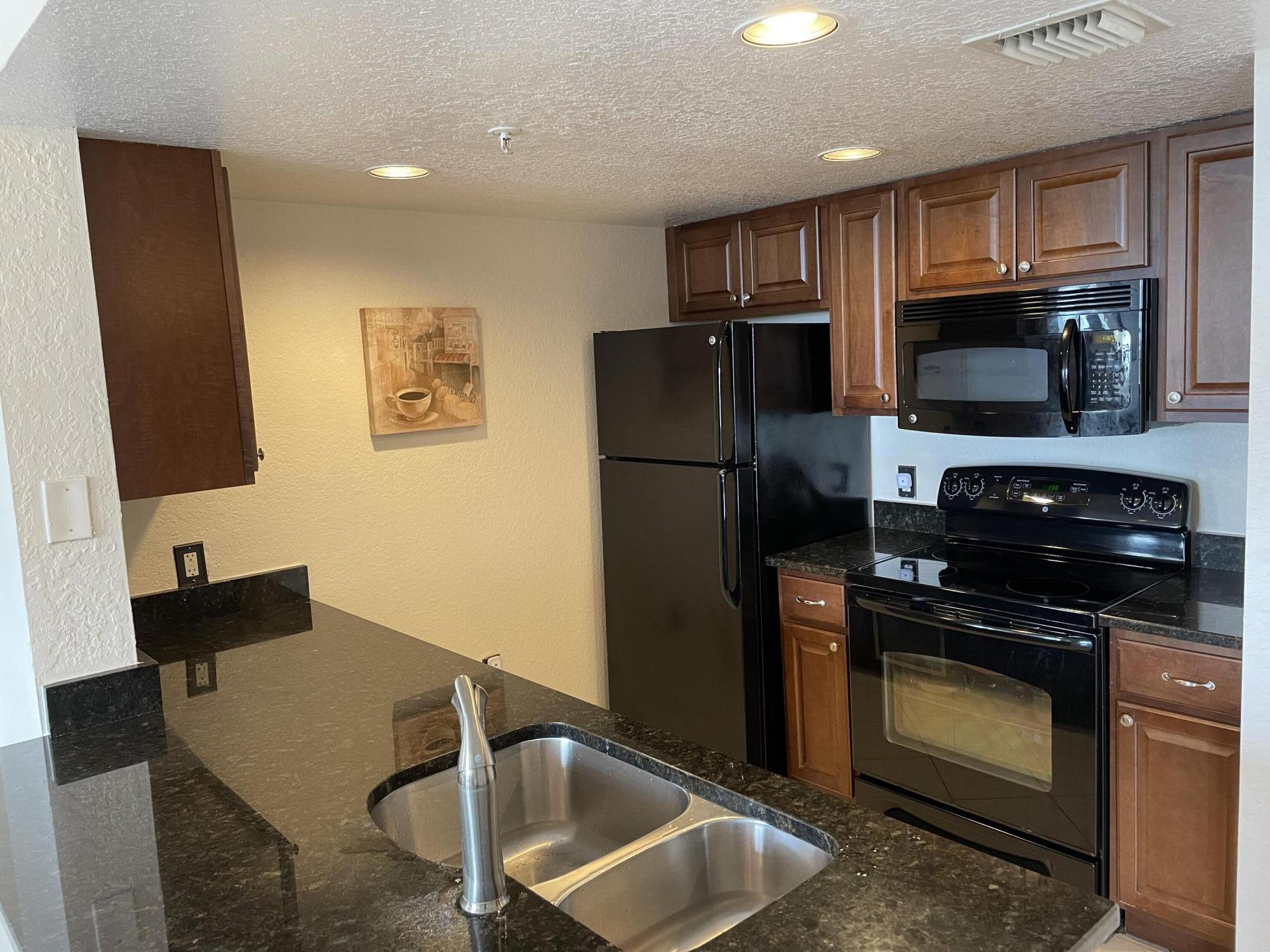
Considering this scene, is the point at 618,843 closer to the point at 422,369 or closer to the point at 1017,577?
the point at 1017,577

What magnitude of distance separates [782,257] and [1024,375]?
3.14ft

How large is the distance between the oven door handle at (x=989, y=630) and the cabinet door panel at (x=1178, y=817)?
0.61ft

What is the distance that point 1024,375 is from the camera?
2.75 meters

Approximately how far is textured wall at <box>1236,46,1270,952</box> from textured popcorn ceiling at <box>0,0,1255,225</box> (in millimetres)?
266

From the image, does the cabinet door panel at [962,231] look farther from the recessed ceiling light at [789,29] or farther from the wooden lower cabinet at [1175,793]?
the recessed ceiling light at [789,29]

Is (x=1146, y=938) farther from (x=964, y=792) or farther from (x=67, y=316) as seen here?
(x=67, y=316)

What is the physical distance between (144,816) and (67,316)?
3.12ft

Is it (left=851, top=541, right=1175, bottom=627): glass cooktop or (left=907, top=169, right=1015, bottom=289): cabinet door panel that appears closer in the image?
(left=851, top=541, right=1175, bottom=627): glass cooktop

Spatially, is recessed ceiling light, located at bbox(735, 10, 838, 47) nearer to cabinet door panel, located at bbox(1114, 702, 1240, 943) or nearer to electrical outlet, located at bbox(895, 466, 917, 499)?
cabinet door panel, located at bbox(1114, 702, 1240, 943)

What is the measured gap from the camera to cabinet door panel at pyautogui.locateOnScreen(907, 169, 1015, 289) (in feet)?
8.93

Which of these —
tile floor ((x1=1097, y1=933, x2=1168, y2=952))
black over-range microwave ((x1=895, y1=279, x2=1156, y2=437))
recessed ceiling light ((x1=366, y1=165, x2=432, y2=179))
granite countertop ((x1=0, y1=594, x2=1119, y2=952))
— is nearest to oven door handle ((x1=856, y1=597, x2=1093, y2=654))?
black over-range microwave ((x1=895, y1=279, x2=1156, y2=437))

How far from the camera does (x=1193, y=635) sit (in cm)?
222

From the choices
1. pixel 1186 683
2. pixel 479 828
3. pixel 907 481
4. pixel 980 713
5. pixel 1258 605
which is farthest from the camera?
pixel 907 481

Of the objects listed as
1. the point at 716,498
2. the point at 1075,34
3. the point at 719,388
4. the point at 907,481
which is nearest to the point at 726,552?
the point at 716,498
